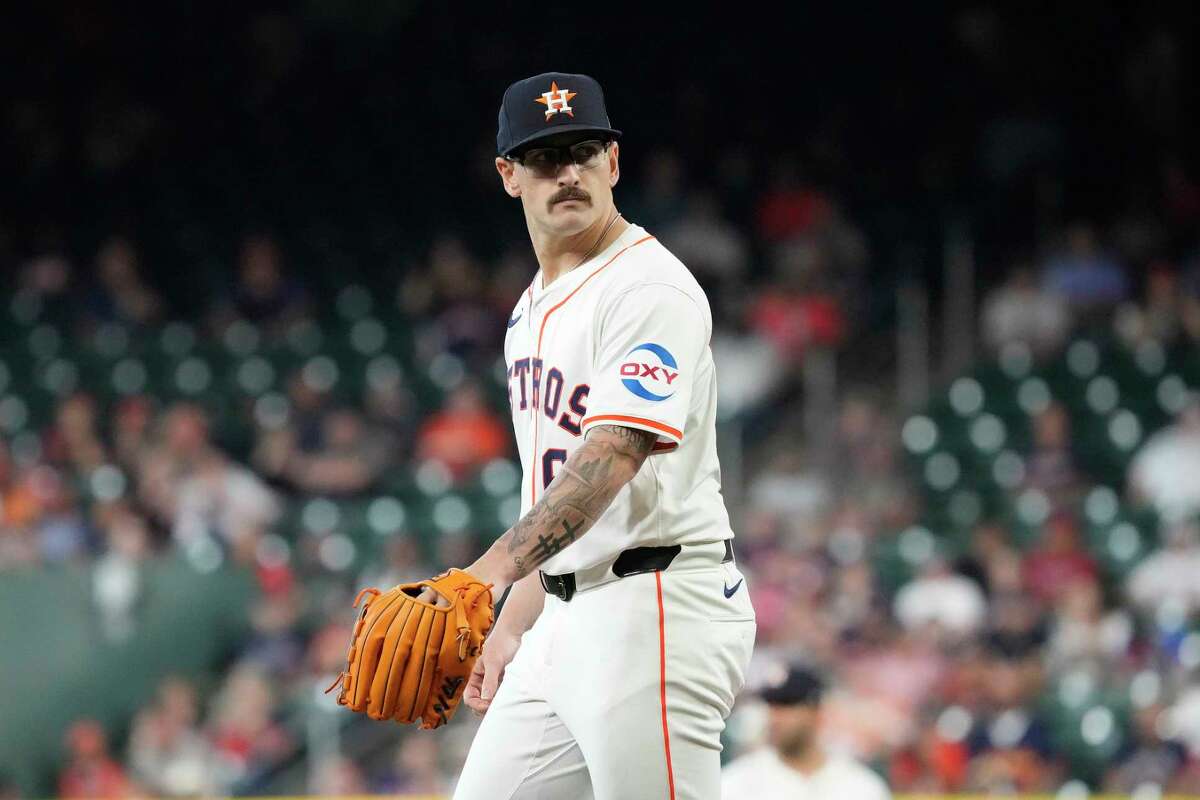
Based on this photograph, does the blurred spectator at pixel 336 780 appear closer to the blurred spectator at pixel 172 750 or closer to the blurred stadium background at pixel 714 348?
the blurred stadium background at pixel 714 348

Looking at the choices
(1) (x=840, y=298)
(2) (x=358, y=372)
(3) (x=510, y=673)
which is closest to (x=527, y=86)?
(3) (x=510, y=673)

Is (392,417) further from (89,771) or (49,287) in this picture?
(49,287)

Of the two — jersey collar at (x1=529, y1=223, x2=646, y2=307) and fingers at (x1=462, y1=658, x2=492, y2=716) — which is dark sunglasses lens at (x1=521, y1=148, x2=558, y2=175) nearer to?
jersey collar at (x1=529, y1=223, x2=646, y2=307)

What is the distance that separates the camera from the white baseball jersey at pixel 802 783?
→ 14.3 ft

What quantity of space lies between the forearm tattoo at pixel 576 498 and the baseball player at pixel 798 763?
1.77m

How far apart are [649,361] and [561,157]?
1.43ft

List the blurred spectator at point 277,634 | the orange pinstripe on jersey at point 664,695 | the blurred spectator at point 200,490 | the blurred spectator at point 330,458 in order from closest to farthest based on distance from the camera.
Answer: the orange pinstripe on jersey at point 664,695
the blurred spectator at point 277,634
the blurred spectator at point 200,490
the blurred spectator at point 330,458

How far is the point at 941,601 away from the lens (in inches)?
320

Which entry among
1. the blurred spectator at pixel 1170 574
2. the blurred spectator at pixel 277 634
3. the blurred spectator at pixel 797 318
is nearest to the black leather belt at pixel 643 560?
the blurred spectator at pixel 277 634

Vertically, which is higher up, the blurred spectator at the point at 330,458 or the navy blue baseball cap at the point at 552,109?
the navy blue baseball cap at the point at 552,109

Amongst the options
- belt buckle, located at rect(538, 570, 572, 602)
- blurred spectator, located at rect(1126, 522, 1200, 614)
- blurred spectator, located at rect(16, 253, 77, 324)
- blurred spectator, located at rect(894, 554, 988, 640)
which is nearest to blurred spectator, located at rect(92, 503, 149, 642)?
blurred spectator, located at rect(16, 253, 77, 324)

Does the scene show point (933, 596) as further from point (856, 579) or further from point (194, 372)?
point (194, 372)

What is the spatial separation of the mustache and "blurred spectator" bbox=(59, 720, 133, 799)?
5.19 meters

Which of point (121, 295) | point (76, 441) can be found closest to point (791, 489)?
point (76, 441)
